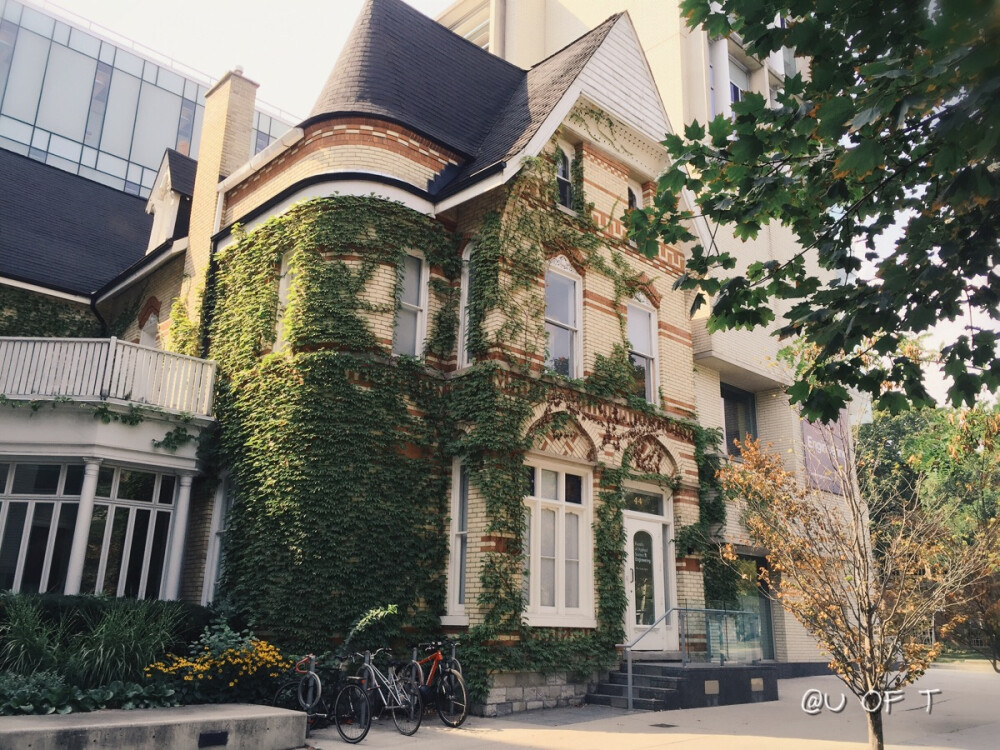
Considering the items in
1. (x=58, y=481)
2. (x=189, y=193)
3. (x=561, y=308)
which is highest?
(x=189, y=193)

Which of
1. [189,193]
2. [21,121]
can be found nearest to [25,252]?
Result: [189,193]

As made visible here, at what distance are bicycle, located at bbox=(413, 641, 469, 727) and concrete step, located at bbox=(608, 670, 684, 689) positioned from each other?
3.35 metres

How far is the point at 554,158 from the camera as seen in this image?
50.8ft

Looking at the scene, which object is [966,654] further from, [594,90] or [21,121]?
[21,121]

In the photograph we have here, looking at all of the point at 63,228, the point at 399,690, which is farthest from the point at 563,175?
the point at 63,228

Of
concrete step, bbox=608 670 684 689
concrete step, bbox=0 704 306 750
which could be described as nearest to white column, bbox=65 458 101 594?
concrete step, bbox=0 704 306 750

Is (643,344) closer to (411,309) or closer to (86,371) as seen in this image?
(411,309)

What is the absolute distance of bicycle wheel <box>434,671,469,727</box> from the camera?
35.0 feet

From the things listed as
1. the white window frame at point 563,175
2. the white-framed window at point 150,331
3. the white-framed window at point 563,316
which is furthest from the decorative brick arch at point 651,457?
the white-framed window at point 150,331

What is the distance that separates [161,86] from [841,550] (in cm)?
5552

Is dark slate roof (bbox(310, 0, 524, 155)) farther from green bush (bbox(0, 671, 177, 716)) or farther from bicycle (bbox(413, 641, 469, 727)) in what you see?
green bush (bbox(0, 671, 177, 716))

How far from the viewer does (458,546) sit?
13.0 metres

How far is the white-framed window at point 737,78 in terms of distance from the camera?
24.5m

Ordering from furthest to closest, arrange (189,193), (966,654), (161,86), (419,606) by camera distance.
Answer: (161,86) < (966,654) < (189,193) < (419,606)
